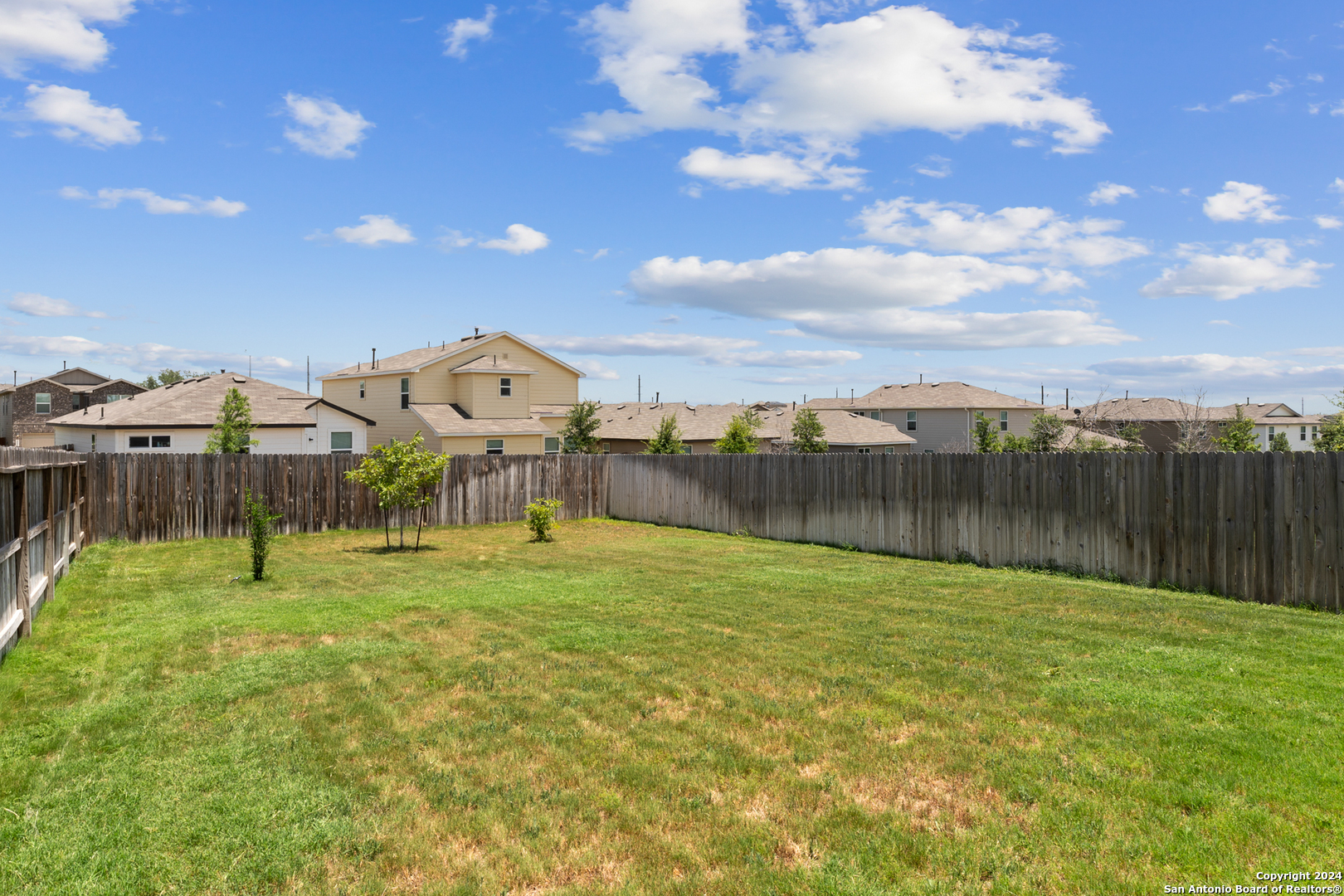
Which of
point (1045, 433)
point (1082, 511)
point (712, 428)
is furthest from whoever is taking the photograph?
point (712, 428)

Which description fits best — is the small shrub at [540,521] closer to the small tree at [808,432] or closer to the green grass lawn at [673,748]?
the green grass lawn at [673,748]

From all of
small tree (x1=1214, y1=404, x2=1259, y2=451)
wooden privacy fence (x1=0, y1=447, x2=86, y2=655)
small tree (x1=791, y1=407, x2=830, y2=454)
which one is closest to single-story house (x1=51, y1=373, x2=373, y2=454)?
wooden privacy fence (x1=0, y1=447, x2=86, y2=655)

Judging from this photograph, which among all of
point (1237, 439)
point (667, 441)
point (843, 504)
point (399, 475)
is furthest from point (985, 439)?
point (399, 475)

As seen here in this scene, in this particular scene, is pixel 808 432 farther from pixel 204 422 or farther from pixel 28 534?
pixel 28 534

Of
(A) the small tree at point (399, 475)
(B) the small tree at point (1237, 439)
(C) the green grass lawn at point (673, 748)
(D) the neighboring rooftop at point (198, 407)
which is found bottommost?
(C) the green grass lawn at point (673, 748)

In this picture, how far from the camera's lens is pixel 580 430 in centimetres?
3859

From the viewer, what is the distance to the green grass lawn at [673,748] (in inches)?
149

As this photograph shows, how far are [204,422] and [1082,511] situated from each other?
1209 inches

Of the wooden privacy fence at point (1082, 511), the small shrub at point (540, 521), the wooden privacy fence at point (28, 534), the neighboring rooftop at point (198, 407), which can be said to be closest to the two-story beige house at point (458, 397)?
the neighboring rooftop at point (198, 407)

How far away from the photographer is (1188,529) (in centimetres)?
1099

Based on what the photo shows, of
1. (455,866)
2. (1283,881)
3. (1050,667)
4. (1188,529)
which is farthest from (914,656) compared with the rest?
(1188,529)

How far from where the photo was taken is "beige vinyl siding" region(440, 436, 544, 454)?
110ft

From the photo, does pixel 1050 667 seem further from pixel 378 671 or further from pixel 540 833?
pixel 378 671

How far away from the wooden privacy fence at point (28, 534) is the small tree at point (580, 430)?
26.5m
